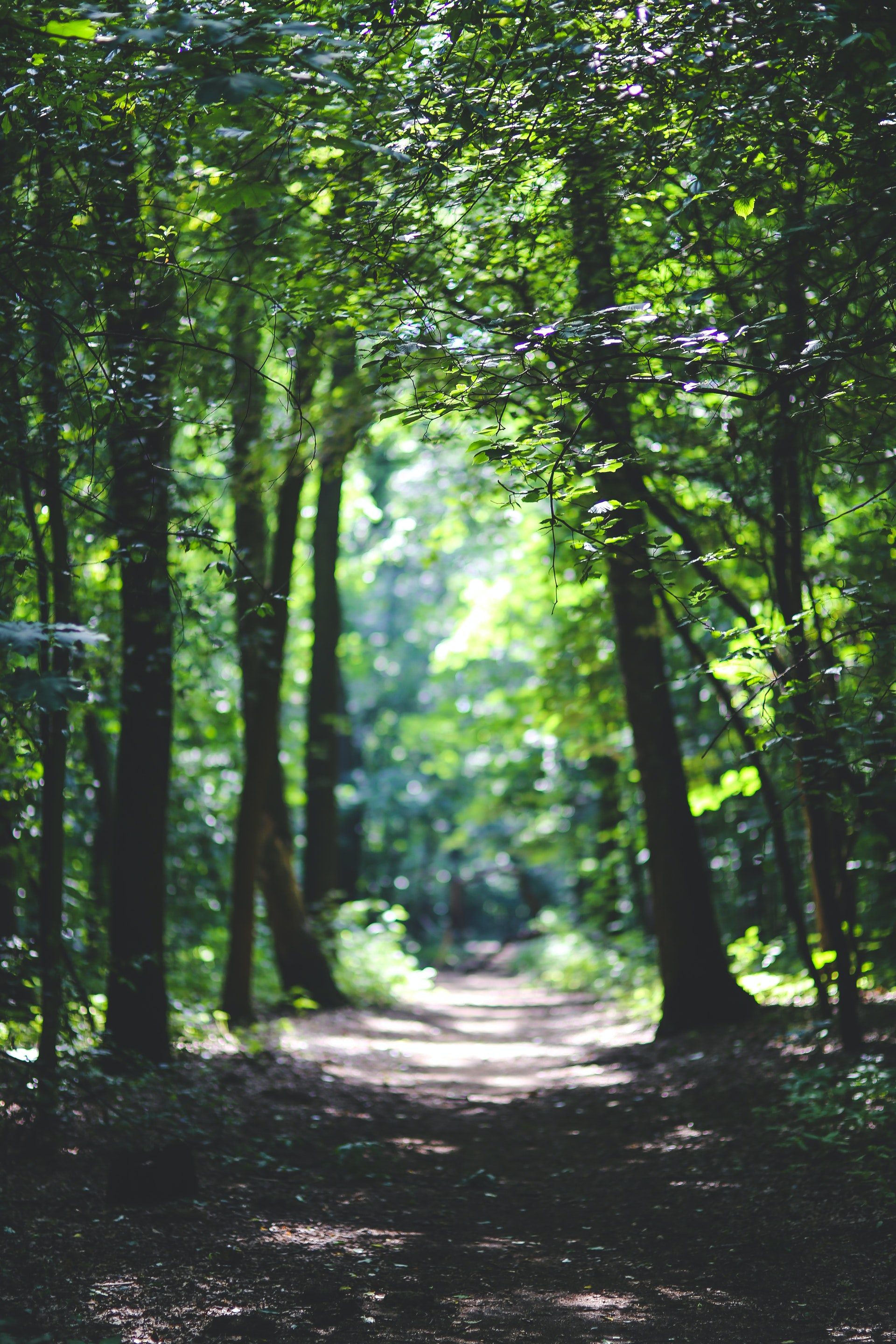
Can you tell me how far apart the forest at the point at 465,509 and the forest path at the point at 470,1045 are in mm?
139

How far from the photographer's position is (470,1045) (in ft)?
39.5

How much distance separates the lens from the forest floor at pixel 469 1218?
3.82 metres

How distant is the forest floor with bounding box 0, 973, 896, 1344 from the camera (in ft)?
12.5

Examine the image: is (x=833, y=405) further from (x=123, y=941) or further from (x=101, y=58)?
(x=123, y=941)

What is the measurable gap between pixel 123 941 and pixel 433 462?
10.4 metres

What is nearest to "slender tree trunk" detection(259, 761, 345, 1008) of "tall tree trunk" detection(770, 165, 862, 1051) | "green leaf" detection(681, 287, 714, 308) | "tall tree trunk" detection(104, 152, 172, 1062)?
"tall tree trunk" detection(104, 152, 172, 1062)

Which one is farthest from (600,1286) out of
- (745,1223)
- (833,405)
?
(833,405)

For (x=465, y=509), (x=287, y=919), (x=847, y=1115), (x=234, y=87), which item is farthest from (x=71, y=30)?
(x=287, y=919)

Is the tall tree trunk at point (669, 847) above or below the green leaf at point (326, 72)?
below

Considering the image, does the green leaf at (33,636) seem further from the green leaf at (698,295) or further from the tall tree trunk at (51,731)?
the green leaf at (698,295)

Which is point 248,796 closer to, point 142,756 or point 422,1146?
point 142,756

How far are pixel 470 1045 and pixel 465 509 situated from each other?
6.27 meters

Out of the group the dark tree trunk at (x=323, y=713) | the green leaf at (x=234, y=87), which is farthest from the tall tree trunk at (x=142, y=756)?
the dark tree trunk at (x=323, y=713)

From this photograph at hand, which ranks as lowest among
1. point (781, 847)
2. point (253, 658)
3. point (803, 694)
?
point (781, 847)
